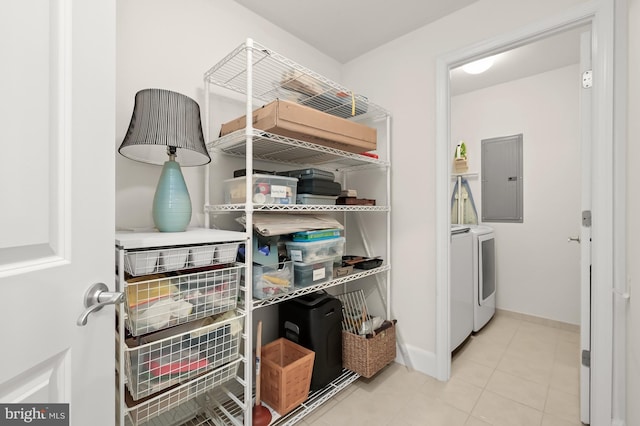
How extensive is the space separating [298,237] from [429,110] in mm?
1242

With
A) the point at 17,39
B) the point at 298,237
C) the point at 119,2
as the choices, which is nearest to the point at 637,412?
the point at 298,237

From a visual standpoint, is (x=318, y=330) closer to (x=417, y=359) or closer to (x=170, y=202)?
(x=417, y=359)

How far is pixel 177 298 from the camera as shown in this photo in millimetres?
1090

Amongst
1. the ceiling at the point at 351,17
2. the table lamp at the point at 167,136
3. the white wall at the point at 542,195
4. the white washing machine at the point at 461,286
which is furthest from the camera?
the white wall at the point at 542,195

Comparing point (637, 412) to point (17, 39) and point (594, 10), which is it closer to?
point (594, 10)

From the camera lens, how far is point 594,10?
1.38m

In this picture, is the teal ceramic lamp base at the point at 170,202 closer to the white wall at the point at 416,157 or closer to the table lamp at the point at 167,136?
the table lamp at the point at 167,136

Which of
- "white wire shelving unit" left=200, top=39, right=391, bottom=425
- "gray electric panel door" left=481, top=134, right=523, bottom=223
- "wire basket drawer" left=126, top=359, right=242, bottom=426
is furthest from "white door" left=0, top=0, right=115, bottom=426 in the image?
"gray electric panel door" left=481, top=134, right=523, bottom=223

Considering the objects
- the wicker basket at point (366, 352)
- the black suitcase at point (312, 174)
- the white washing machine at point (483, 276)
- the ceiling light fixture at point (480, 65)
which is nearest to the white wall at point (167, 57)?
the black suitcase at point (312, 174)

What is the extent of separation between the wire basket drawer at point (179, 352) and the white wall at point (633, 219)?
1.63 metres

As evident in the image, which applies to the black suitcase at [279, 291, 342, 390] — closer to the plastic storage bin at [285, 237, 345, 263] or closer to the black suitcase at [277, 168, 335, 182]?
the plastic storage bin at [285, 237, 345, 263]

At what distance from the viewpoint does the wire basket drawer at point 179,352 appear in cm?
101

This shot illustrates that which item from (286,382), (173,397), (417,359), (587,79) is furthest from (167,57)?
(417,359)

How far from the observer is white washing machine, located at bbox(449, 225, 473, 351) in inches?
82.7
